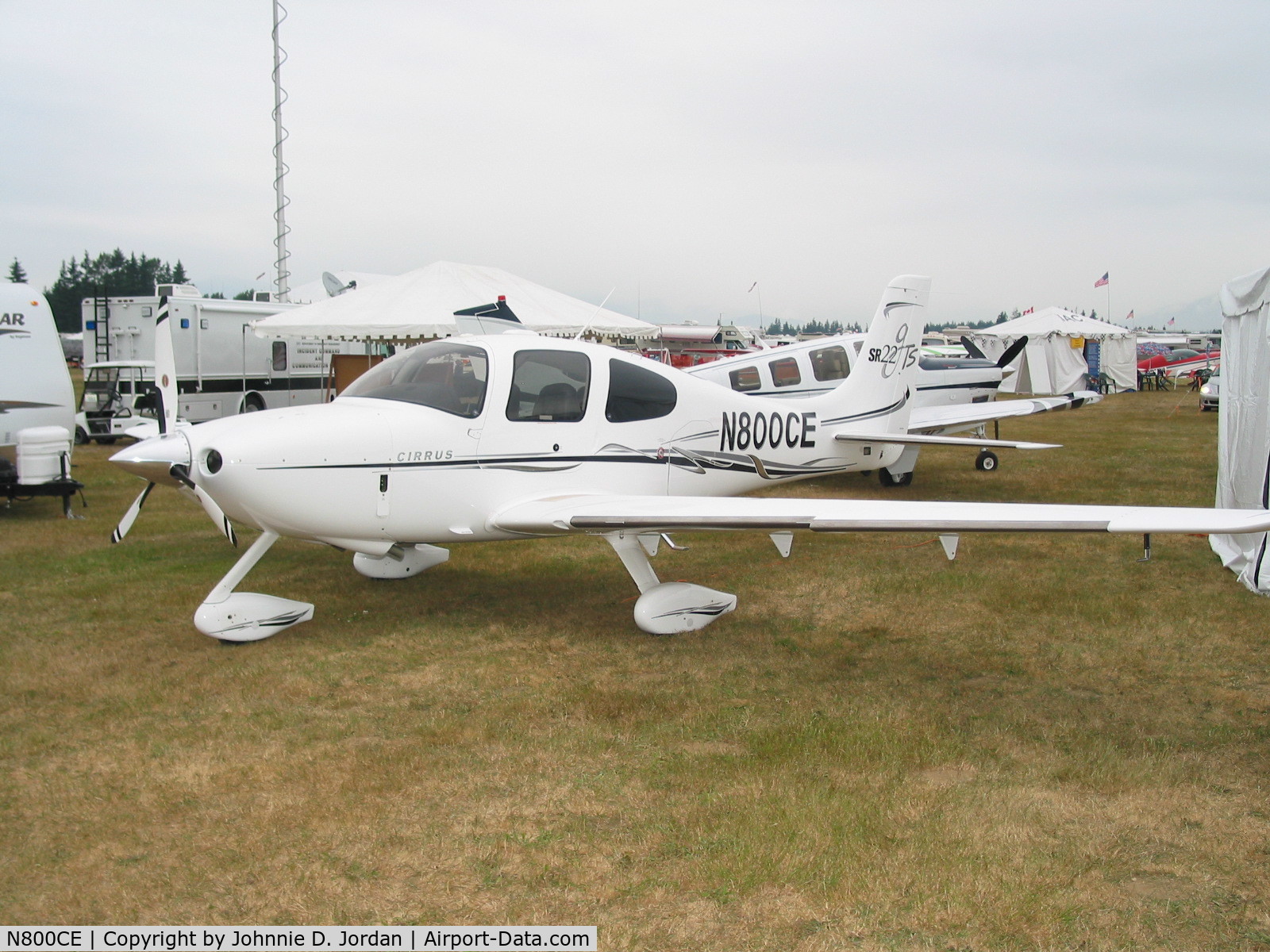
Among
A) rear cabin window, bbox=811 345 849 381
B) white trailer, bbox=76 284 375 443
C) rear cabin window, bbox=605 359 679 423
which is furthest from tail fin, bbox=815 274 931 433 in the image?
white trailer, bbox=76 284 375 443

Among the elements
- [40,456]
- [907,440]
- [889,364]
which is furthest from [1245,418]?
[40,456]

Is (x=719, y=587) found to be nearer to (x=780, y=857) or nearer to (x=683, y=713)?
(x=683, y=713)

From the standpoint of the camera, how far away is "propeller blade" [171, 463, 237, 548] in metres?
5.49

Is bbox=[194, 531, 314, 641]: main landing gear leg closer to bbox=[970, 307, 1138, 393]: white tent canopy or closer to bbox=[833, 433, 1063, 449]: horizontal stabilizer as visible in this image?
bbox=[833, 433, 1063, 449]: horizontal stabilizer

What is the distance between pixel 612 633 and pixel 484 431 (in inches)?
64.5

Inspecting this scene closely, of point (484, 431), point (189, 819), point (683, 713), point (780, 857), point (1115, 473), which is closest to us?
point (780, 857)

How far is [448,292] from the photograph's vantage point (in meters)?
15.5

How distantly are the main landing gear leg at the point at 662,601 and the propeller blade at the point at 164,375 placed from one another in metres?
3.04

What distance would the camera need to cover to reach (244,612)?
20.0ft

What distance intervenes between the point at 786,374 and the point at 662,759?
31.1 ft

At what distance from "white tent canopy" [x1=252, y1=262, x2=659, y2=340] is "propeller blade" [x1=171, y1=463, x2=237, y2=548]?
26.7ft

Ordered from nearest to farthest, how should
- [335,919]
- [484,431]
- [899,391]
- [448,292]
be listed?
1. [335,919]
2. [484,431]
3. [899,391]
4. [448,292]

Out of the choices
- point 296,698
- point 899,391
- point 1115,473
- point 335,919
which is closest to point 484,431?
point 296,698

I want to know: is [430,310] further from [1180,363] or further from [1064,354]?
[1180,363]
